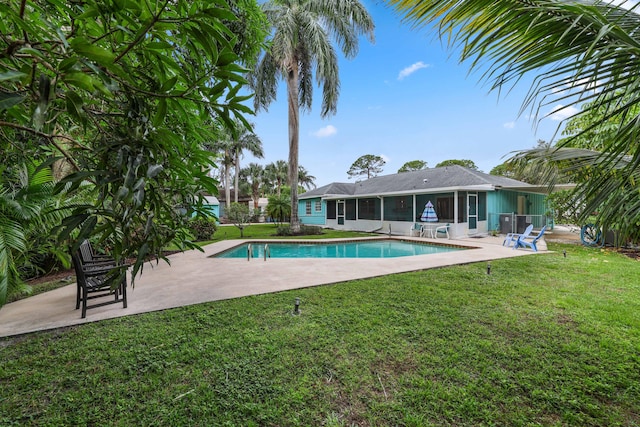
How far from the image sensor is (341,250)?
11898mm

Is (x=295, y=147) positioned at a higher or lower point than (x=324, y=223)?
higher

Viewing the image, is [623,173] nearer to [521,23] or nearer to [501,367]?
[521,23]

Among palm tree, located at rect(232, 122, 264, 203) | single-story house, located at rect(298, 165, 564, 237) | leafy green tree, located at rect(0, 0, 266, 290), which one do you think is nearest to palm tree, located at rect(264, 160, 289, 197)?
palm tree, located at rect(232, 122, 264, 203)

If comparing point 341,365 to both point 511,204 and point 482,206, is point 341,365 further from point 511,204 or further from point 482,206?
point 511,204

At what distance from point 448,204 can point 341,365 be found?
46.3 feet

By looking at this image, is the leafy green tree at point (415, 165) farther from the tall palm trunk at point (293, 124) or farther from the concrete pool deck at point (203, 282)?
the concrete pool deck at point (203, 282)

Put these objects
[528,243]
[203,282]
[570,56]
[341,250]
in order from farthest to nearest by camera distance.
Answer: [341,250]
[528,243]
[203,282]
[570,56]

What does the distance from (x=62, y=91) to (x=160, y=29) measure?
36 centimetres

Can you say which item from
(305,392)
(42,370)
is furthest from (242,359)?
(42,370)

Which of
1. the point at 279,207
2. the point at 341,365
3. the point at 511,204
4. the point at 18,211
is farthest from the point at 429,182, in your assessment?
the point at 18,211

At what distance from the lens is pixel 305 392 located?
2.29 metres

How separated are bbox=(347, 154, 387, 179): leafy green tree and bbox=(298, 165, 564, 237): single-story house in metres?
25.4

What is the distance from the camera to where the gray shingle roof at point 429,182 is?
15234 mm

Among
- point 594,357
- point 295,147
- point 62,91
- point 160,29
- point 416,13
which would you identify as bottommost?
point 594,357
